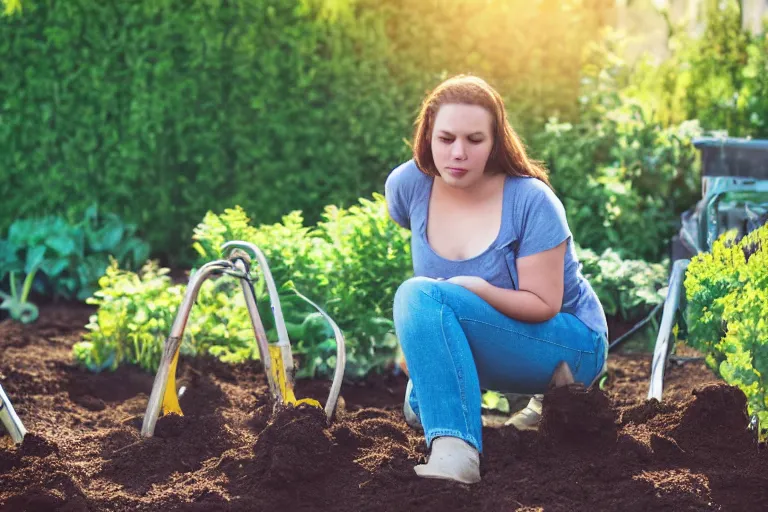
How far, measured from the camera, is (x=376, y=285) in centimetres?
488

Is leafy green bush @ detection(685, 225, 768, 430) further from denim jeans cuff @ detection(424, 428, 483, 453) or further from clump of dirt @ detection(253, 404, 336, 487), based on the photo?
clump of dirt @ detection(253, 404, 336, 487)

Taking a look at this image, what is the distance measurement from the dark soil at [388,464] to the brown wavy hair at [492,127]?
73 cm

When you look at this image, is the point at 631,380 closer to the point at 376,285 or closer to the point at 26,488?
the point at 376,285

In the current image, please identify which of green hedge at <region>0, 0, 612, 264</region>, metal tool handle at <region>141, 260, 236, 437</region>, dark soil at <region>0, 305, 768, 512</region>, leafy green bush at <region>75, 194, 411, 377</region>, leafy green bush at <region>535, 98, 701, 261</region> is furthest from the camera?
green hedge at <region>0, 0, 612, 264</region>

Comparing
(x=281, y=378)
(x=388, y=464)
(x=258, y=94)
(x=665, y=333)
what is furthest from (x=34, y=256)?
(x=665, y=333)

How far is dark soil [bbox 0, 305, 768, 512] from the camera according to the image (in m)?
3.11

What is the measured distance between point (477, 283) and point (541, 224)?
0.26m

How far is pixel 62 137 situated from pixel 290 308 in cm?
260

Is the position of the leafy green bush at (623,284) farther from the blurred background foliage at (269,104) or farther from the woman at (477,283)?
the woman at (477,283)

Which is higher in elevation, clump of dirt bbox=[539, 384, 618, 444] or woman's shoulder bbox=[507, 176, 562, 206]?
woman's shoulder bbox=[507, 176, 562, 206]

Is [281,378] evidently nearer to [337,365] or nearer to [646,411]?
[337,365]

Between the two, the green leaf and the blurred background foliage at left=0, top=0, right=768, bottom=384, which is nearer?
the green leaf

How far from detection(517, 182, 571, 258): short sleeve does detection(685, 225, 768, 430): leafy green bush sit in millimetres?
541

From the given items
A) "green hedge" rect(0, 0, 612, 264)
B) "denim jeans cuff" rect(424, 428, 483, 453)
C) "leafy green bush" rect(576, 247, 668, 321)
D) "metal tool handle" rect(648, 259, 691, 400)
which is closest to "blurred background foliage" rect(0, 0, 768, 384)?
"green hedge" rect(0, 0, 612, 264)
